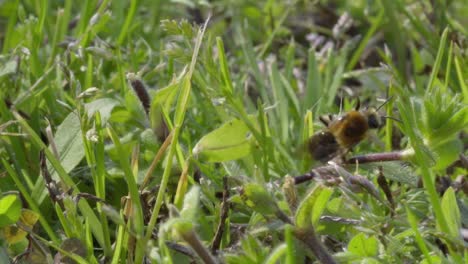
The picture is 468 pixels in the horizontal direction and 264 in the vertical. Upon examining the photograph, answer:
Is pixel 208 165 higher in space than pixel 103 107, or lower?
lower

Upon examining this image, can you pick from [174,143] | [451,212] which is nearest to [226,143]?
[174,143]

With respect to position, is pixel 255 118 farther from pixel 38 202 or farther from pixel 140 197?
pixel 38 202

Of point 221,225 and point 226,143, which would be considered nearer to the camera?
point 221,225

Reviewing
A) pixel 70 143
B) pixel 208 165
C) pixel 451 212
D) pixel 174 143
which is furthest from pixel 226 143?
pixel 451 212

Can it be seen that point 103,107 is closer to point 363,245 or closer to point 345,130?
point 345,130

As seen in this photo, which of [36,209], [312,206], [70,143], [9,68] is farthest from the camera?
[9,68]

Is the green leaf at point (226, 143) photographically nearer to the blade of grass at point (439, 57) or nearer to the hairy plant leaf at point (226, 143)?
the hairy plant leaf at point (226, 143)

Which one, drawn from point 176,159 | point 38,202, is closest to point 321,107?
point 176,159

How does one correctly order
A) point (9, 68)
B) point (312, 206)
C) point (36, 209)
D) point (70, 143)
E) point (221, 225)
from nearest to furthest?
point (312, 206) → point (221, 225) → point (36, 209) → point (70, 143) → point (9, 68)

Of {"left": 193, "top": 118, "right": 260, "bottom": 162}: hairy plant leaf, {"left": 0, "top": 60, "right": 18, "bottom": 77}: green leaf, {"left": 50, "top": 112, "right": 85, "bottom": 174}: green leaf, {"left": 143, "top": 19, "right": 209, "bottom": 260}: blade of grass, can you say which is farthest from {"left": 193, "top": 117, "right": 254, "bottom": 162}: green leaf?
{"left": 0, "top": 60, "right": 18, "bottom": 77}: green leaf
